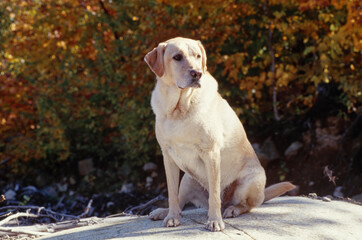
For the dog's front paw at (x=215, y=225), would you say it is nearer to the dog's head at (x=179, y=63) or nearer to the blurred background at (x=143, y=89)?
the dog's head at (x=179, y=63)

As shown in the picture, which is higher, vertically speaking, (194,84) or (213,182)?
(194,84)

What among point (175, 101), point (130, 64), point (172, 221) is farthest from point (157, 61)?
point (130, 64)

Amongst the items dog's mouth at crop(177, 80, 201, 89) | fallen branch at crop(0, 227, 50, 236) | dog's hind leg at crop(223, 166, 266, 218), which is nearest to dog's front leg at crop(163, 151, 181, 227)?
dog's hind leg at crop(223, 166, 266, 218)

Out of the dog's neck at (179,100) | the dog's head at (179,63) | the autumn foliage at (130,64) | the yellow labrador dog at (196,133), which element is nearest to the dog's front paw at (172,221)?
the yellow labrador dog at (196,133)

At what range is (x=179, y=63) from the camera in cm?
327

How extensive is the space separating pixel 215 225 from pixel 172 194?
1.50 feet

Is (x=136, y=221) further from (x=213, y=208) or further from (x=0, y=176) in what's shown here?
(x=0, y=176)

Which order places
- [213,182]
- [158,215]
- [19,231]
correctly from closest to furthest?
[213,182] < [158,215] < [19,231]

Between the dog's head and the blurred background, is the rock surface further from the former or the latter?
the blurred background

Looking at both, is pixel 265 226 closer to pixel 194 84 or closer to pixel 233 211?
pixel 233 211

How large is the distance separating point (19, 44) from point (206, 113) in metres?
5.57

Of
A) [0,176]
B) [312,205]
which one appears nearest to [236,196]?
[312,205]

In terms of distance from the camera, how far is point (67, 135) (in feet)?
26.6

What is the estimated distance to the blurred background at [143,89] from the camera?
607 cm
